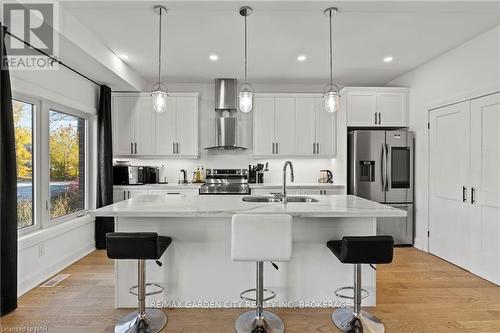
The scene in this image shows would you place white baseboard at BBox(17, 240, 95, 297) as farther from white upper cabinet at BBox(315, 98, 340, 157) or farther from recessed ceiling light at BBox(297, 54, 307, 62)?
recessed ceiling light at BBox(297, 54, 307, 62)

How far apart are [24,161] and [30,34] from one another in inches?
50.9

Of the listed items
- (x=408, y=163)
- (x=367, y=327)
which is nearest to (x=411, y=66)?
(x=408, y=163)

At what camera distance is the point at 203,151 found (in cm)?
528

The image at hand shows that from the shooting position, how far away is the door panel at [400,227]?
4.50 meters

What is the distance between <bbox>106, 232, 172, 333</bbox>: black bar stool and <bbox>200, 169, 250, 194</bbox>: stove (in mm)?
2244

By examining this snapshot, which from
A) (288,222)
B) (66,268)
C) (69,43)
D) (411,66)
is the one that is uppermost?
(411,66)

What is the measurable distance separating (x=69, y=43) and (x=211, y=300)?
278 cm

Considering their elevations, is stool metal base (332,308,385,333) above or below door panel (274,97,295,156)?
below

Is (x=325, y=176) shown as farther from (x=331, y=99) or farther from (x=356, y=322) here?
(x=356, y=322)

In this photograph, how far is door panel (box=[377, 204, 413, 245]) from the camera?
450 cm

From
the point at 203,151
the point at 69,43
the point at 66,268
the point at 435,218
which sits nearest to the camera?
the point at 69,43

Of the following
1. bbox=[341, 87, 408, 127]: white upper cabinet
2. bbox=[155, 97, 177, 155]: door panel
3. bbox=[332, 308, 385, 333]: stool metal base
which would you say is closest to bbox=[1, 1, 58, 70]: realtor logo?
bbox=[155, 97, 177, 155]: door panel

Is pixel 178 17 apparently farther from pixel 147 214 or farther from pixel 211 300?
pixel 211 300

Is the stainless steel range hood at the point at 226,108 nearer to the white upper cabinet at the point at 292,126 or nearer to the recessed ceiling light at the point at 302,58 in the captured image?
the white upper cabinet at the point at 292,126
